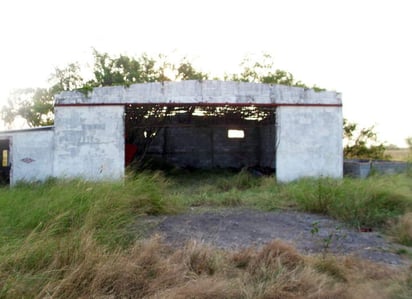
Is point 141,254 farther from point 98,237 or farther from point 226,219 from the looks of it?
point 226,219

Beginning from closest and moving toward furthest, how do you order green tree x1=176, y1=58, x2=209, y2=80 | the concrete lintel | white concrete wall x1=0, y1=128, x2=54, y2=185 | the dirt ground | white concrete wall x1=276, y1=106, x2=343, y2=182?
the dirt ground → white concrete wall x1=0, y1=128, x2=54, y2=185 → the concrete lintel → white concrete wall x1=276, y1=106, x2=343, y2=182 → green tree x1=176, y1=58, x2=209, y2=80

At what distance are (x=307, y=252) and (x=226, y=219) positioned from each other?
2674mm

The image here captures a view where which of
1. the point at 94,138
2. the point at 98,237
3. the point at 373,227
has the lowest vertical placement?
the point at 373,227

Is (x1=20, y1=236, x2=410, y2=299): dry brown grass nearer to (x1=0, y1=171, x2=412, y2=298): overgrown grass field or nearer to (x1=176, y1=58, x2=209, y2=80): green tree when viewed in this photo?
(x1=0, y1=171, x2=412, y2=298): overgrown grass field

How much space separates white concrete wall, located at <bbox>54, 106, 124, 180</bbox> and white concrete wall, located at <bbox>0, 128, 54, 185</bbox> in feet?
0.87

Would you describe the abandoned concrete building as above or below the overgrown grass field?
above

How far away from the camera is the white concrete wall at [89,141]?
41.5 feet

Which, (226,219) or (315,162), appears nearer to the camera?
(226,219)

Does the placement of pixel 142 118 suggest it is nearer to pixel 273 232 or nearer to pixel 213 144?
pixel 213 144

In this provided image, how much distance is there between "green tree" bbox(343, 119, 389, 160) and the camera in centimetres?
1980

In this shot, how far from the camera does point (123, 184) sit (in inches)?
321

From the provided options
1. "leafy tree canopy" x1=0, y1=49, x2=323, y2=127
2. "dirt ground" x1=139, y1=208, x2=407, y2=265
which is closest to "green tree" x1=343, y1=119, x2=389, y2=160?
"leafy tree canopy" x1=0, y1=49, x2=323, y2=127

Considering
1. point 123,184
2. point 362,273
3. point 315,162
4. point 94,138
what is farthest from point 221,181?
point 362,273

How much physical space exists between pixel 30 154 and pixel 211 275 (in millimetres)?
9216
